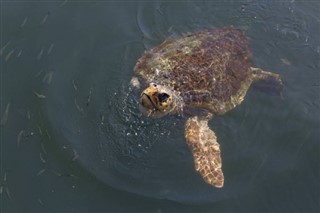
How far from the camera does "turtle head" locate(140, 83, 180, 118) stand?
4691 millimetres

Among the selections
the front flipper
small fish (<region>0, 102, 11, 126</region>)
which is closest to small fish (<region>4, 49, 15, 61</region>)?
small fish (<region>0, 102, 11, 126</region>)

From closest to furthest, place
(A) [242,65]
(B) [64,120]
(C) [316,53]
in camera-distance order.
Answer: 1. (B) [64,120]
2. (A) [242,65]
3. (C) [316,53]

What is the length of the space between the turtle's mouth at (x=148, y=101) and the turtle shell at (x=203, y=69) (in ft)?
1.80

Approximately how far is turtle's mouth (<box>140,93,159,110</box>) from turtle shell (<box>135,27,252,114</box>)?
0.55 metres

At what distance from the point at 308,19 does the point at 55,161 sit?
16.2 ft

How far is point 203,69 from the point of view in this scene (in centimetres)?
552

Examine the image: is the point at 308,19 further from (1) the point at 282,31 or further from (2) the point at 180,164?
(2) the point at 180,164

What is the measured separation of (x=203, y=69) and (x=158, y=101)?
1.05 meters

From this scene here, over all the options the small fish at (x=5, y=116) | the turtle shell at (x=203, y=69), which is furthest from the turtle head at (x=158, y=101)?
the small fish at (x=5, y=116)

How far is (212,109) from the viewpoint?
556cm

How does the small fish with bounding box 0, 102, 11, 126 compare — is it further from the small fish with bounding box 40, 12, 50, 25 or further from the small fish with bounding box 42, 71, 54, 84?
the small fish with bounding box 40, 12, 50, 25

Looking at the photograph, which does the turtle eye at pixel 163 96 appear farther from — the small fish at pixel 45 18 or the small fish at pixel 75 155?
the small fish at pixel 45 18

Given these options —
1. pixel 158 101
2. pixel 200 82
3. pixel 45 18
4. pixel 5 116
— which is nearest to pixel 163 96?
pixel 158 101

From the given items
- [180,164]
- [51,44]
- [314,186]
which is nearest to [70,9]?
[51,44]
